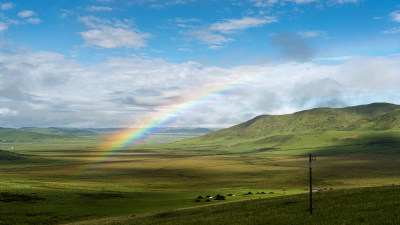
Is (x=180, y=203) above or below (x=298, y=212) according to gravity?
below

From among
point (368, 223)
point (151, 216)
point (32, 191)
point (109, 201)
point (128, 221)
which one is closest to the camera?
point (368, 223)

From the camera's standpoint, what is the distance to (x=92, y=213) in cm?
5059

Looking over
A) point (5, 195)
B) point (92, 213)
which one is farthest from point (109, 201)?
point (5, 195)

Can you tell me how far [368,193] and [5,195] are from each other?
61943mm

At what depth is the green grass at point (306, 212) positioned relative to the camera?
81.6ft

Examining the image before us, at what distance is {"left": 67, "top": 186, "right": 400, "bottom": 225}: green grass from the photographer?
2488 centimetres

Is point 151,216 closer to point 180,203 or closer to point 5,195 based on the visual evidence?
point 180,203

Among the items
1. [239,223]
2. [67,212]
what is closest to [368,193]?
[239,223]

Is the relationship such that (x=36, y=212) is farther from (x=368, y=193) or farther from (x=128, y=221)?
(x=368, y=193)

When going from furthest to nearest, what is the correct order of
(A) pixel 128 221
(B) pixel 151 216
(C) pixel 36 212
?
(C) pixel 36 212, (B) pixel 151 216, (A) pixel 128 221

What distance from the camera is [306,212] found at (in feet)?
97.0

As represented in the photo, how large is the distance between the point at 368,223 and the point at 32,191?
65395mm

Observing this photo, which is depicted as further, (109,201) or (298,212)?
(109,201)

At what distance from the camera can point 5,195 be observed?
196 ft
